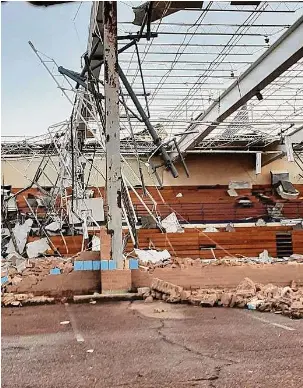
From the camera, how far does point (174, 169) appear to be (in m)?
10.5

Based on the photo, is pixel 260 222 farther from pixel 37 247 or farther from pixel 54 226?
pixel 37 247

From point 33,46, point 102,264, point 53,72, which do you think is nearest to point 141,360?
point 102,264

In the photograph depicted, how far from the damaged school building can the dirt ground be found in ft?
2.78

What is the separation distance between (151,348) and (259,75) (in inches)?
310

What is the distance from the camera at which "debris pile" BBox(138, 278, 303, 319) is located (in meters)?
5.95

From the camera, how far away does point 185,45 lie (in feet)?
32.9

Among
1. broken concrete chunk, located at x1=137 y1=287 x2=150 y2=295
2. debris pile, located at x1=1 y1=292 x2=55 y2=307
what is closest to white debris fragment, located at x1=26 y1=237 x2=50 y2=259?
debris pile, located at x1=1 y1=292 x2=55 y2=307

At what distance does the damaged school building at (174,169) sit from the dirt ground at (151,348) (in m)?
0.85

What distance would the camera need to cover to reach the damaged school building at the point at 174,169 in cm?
716

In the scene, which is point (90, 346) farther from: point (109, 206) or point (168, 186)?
point (168, 186)

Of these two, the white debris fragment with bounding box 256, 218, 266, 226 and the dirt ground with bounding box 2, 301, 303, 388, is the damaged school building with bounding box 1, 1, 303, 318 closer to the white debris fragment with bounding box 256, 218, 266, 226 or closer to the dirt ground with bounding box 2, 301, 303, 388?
the white debris fragment with bounding box 256, 218, 266, 226

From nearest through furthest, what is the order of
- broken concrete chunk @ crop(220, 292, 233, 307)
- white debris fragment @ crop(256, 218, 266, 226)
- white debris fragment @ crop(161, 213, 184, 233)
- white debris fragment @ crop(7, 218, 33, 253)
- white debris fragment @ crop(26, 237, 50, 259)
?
broken concrete chunk @ crop(220, 292, 233, 307), white debris fragment @ crop(26, 237, 50, 259), white debris fragment @ crop(7, 218, 33, 253), white debris fragment @ crop(161, 213, 184, 233), white debris fragment @ crop(256, 218, 266, 226)

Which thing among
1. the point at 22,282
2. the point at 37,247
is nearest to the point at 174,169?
the point at 22,282

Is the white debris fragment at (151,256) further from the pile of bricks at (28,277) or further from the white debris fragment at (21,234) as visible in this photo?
the white debris fragment at (21,234)
